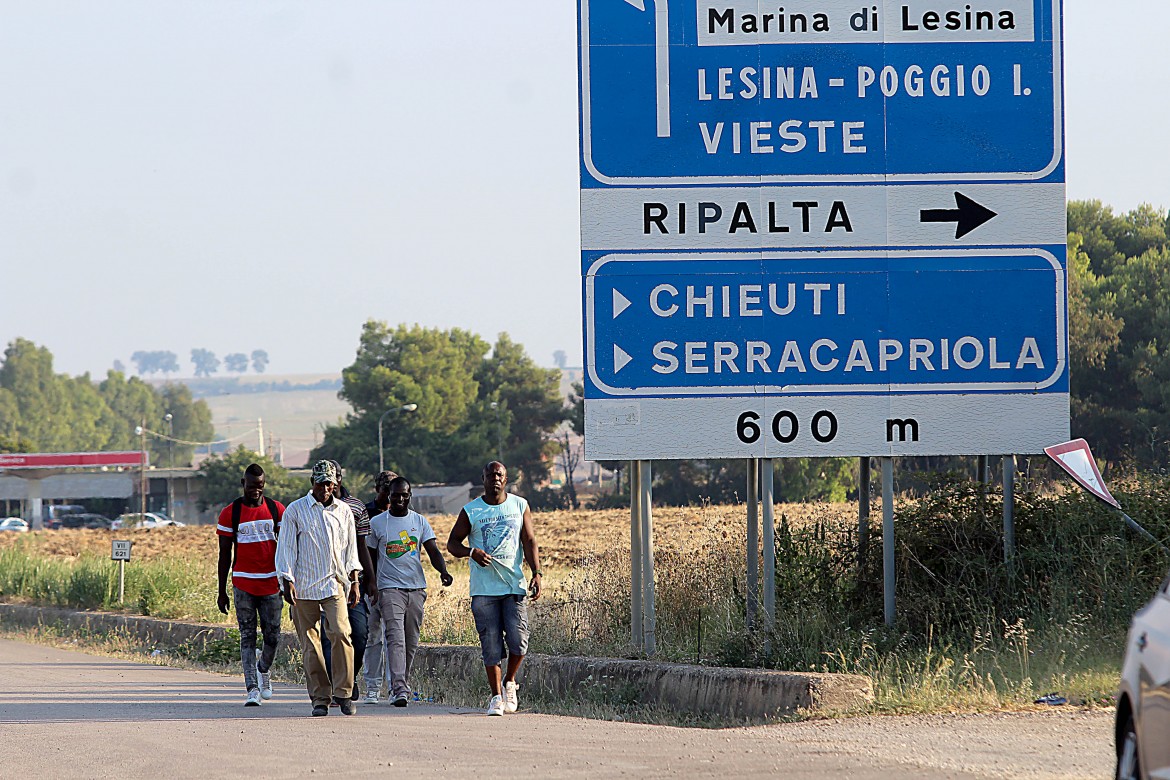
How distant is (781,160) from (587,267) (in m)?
1.81

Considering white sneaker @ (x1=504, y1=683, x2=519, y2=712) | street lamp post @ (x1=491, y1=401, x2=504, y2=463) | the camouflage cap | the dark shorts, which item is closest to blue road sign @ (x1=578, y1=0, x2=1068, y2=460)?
the dark shorts

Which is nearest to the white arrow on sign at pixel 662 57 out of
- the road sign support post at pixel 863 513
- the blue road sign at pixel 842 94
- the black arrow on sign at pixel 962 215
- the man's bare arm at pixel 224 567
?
the blue road sign at pixel 842 94

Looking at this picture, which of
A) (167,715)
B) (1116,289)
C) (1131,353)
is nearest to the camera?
(167,715)

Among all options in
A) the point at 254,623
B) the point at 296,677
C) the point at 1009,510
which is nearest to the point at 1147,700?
the point at 1009,510

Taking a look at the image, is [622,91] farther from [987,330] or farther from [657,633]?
[657,633]

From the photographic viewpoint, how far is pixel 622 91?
11922 mm

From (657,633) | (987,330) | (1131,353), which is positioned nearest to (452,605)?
(657,633)

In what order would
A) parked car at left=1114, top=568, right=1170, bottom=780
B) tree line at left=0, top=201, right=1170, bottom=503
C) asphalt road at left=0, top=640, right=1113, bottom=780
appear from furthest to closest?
tree line at left=0, top=201, right=1170, bottom=503 → asphalt road at left=0, top=640, right=1113, bottom=780 → parked car at left=1114, top=568, right=1170, bottom=780

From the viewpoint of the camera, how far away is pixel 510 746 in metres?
8.89

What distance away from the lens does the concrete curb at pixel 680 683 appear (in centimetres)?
980

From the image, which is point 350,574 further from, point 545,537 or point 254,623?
point 545,537

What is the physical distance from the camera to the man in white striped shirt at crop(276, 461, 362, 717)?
35.4 ft

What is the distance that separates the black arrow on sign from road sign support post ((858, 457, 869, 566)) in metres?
2.10

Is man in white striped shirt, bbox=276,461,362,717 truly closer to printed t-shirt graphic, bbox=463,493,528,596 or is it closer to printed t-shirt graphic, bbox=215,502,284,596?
printed t-shirt graphic, bbox=215,502,284,596
